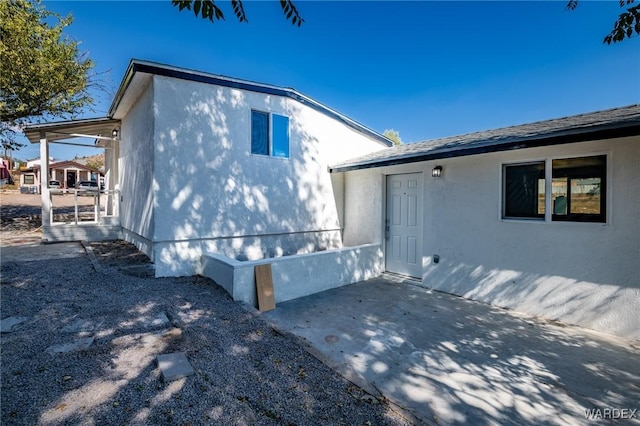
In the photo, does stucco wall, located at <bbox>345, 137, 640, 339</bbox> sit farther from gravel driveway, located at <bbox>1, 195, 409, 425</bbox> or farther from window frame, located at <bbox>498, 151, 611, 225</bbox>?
gravel driveway, located at <bbox>1, 195, 409, 425</bbox>

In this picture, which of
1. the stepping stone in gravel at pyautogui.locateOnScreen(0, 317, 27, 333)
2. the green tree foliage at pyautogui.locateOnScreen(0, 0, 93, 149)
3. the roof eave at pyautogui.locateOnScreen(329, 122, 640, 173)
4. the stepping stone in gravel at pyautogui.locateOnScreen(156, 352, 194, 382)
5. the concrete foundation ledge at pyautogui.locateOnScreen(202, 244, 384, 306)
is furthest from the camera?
the green tree foliage at pyautogui.locateOnScreen(0, 0, 93, 149)

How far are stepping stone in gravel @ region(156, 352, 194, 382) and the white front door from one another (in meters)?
5.95

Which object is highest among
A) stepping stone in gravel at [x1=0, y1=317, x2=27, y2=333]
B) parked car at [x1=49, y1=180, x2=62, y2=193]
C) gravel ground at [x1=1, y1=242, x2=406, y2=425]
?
parked car at [x1=49, y1=180, x2=62, y2=193]

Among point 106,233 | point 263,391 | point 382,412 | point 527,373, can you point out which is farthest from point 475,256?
point 106,233

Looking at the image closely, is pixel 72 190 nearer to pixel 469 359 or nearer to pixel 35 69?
pixel 35 69

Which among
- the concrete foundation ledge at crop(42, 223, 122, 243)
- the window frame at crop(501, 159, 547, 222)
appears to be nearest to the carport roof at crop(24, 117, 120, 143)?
the concrete foundation ledge at crop(42, 223, 122, 243)

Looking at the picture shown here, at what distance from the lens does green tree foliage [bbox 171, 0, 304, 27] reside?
85.8 inches

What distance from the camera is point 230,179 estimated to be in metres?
7.14

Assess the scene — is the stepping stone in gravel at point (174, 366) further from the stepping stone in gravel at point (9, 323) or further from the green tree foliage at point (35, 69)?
the green tree foliage at point (35, 69)

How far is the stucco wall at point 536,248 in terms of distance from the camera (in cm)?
454

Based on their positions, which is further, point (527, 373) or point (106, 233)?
point (106, 233)

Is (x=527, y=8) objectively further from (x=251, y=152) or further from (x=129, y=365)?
(x=129, y=365)

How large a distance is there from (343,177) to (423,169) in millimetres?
3048

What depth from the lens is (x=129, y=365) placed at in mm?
3090
